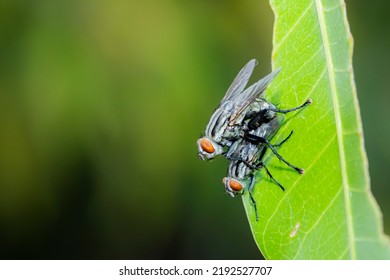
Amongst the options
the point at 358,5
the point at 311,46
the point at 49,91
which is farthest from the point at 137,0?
the point at 311,46

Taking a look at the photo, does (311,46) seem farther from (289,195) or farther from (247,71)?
(247,71)

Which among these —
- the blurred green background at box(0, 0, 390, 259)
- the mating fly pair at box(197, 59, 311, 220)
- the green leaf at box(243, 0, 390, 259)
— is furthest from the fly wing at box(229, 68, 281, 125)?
the blurred green background at box(0, 0, 390, 259)

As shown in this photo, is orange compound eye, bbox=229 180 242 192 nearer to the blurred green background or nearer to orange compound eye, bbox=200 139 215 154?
orange compound eye, bbox=200 139 215 154

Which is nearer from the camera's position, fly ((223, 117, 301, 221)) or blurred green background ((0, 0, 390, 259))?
fly ((223, 117, 301, 221))

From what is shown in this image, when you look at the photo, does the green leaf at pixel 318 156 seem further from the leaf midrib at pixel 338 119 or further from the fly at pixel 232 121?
the fly at pixel 232 121

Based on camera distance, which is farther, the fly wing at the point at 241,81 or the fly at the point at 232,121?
the fly wing at the point at 241,81

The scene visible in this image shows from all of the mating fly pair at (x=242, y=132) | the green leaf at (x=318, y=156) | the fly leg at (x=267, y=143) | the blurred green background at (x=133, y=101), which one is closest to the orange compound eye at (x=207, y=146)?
the mating fly pair at (x=242, y=132)

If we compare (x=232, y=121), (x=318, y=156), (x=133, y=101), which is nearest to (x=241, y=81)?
(x=232, y=121)
